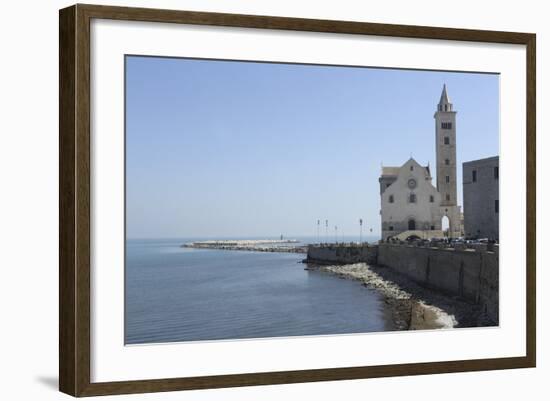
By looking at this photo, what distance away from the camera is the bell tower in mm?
7273

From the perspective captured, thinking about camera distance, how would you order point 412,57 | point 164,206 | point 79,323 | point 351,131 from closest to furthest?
point 79,323, point 164,206, point 412,57, point 351,131

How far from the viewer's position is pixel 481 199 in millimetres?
7332

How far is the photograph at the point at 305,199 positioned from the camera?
6.45 metres

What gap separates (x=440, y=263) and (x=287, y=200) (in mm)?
1580

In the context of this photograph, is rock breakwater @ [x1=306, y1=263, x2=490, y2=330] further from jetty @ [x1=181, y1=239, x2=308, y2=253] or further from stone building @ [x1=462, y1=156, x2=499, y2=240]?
stone building @ [x1=462, y1=156, x2=499, y2=240]

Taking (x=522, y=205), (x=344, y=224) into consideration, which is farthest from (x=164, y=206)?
(x=522, y=205)

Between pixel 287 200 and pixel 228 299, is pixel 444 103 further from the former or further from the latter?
pixel 228 299

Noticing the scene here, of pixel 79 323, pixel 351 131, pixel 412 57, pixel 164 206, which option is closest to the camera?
pixel 79 323

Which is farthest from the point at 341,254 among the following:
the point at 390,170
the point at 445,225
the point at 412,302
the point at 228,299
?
the point at 228,299

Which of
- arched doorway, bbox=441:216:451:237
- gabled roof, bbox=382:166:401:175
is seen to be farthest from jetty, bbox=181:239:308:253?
arched doorway, bbox=441:216:451:237

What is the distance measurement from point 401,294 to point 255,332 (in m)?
1.57

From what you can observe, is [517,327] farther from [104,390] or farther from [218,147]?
[104,390]

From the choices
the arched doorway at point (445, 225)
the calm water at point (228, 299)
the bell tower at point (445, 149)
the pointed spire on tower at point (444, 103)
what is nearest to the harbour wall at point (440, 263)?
the arched doorway at point (445, 225)

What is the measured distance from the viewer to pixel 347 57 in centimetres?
675
